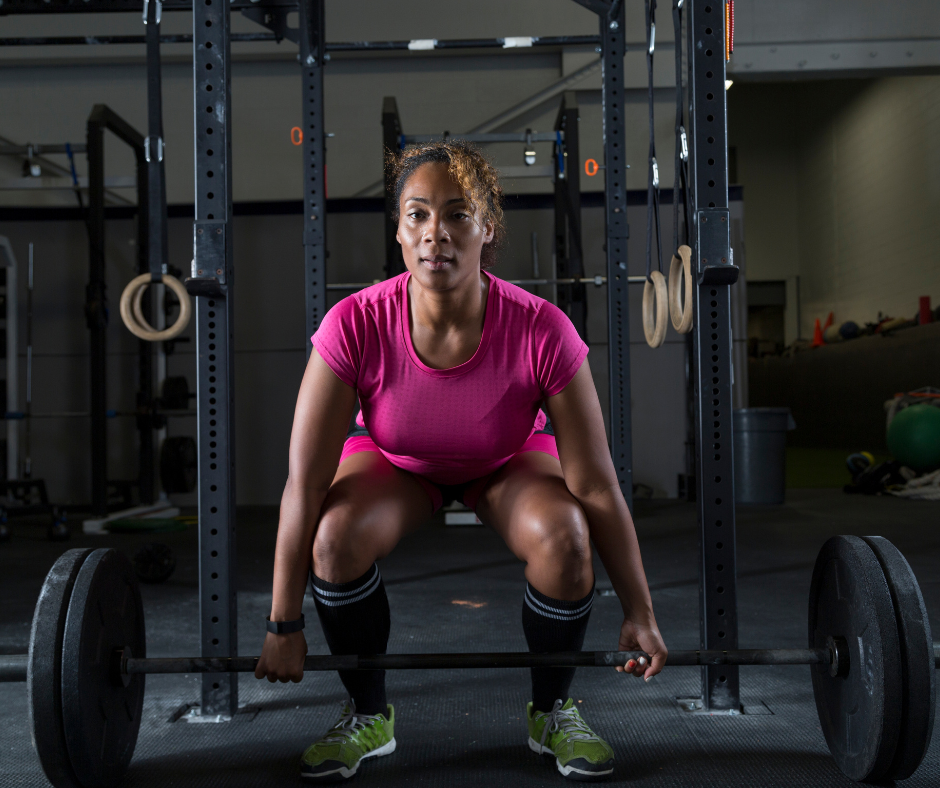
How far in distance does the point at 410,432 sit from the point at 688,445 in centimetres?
400

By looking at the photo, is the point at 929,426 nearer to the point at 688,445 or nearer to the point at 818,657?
the point at 688,445

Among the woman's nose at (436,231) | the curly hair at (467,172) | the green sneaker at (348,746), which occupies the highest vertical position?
the curly hair at (467,172)

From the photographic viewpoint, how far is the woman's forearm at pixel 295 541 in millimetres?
1228

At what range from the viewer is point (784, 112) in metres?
11.4

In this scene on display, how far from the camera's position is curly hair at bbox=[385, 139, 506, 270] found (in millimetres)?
1246

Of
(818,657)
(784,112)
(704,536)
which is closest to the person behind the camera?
(818,657)

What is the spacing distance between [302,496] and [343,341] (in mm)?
257

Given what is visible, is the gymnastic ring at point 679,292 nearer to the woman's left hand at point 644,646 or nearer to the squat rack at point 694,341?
the squat rack at point 694,341

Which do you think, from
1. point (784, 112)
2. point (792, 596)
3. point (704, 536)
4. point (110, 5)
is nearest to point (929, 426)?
point (792, 596)

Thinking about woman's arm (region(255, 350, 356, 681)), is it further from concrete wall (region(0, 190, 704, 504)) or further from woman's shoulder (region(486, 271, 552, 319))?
concrete wall (region(0, 190, 704, 504))

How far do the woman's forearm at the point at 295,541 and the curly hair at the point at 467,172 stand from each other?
485 millimetres

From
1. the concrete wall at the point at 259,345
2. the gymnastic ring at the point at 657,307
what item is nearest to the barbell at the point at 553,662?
the gymnastic ring at the point at 657,307

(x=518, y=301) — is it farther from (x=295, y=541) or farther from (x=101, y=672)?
(x=101, y=672)

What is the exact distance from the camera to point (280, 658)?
1.21 metres
